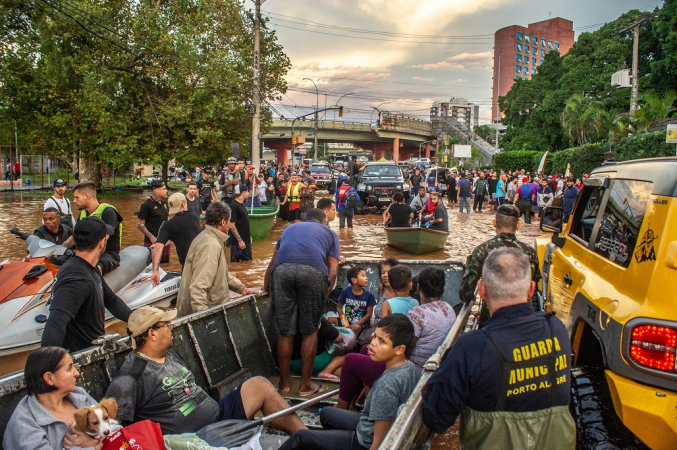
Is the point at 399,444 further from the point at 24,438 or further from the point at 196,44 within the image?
the point at 196,44

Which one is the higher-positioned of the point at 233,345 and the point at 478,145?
the point at 478,145

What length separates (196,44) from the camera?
25.5 m

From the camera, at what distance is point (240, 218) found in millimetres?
11492

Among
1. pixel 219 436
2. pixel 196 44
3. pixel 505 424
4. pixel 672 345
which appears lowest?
pixel 219 436

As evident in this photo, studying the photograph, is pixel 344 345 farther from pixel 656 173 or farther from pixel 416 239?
pixel 416 239

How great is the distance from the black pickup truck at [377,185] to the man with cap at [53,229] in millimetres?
17158

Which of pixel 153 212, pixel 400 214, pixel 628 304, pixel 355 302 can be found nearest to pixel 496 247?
pixel 628 304

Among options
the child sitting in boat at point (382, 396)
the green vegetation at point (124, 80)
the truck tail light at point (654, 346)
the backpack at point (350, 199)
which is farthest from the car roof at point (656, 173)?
the green vegetation at point (124, 80)

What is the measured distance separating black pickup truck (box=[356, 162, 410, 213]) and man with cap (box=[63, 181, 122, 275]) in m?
17.7

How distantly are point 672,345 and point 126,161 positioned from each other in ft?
86.5

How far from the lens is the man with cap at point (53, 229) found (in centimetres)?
703

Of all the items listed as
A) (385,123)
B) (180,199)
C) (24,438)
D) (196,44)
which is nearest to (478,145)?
(385,123)

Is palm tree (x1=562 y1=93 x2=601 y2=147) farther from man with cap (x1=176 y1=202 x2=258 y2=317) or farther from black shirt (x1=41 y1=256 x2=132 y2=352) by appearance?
black shirt (x1=41 y1=256 x2=132 y2=352)

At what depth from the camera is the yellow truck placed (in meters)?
2.99
